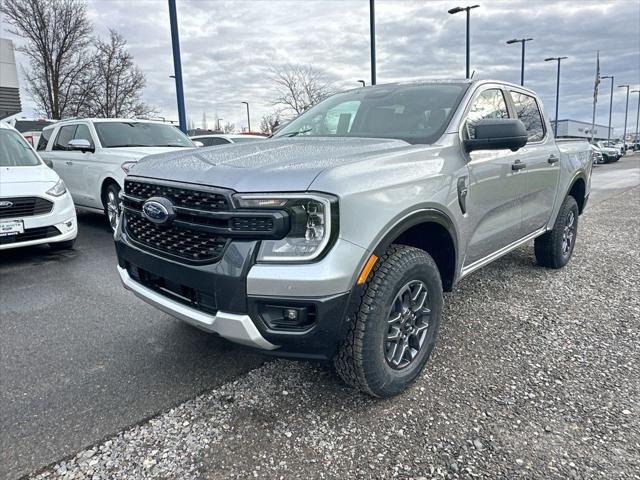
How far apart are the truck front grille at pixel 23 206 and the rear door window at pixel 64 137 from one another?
9.97 feet

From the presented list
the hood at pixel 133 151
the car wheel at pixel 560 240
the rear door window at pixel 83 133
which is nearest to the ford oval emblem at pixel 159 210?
the car wheel at pixel 560 240

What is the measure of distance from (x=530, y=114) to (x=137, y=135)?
5.87 m

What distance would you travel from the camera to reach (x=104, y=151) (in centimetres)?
713

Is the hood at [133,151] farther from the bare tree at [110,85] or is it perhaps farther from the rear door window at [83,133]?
the bare tree at [110,85]

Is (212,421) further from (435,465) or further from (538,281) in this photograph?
(538,281)

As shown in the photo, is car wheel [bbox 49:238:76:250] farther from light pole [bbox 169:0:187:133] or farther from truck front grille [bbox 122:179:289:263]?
light pole [bbox 169:0:187:133]

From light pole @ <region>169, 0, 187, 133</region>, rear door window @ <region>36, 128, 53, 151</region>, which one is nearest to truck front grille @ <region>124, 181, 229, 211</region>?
rear door window @ <region>36, 128, 53, 151</region>

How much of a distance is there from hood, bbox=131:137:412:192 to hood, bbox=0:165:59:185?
3403 mm

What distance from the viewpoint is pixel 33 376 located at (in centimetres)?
292

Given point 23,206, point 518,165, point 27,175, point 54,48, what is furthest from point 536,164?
point 54,48

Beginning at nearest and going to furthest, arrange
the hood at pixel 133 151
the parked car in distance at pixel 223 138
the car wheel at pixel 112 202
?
the hood at pixel 133 151, the car wheel at pixel 112 202, the parked car in distance at pixel 223 138

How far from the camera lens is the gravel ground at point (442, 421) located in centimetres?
211

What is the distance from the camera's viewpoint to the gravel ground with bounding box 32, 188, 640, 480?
6.91 ft

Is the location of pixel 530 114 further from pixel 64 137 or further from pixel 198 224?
pixel 64 137
